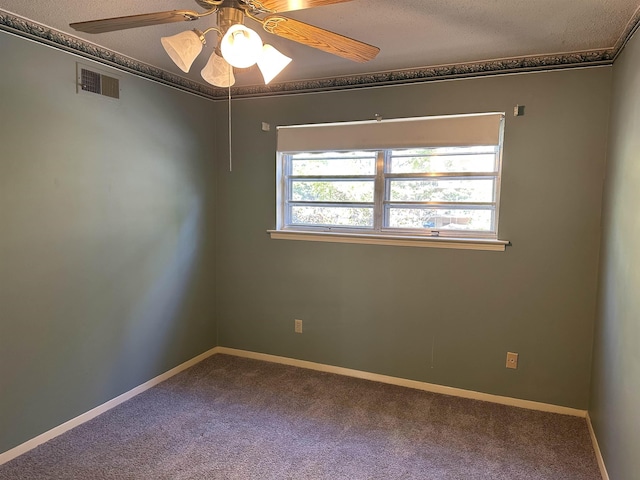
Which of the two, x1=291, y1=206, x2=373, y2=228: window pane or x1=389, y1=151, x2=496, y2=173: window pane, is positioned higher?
x1=389, y1=151, x2=496, y2=173: window pane

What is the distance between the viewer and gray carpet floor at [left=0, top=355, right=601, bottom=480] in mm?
2271

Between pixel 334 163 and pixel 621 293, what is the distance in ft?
6.92

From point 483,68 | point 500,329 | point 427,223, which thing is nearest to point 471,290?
point 500,329

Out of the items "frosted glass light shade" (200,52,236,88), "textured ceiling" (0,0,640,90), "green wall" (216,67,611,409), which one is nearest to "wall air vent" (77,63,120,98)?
"textured ceiling" (0,0,640,90)

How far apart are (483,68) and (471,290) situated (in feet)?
4.88

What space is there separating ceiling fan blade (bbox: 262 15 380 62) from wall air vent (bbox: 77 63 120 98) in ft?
5.06

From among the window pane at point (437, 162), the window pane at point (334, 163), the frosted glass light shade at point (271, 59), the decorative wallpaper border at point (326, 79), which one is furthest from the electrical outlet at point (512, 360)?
the frosted glass light shade at point (271, 59)

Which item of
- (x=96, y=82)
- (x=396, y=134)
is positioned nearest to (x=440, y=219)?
(x=396, y=134)

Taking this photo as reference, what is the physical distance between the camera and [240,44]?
1.42 m

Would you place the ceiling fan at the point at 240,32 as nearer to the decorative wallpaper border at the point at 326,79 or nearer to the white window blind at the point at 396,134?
the decorative wallpaper border at the point at 326,79

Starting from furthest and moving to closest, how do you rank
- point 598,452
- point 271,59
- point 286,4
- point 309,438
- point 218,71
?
1. point 309,438
2. point 598,452
3. point 218,71
4. point 271,59
5. point 286,4

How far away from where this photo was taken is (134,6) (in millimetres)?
2049

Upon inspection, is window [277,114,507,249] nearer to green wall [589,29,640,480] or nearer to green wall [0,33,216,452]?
green wall [589,29,640,480]

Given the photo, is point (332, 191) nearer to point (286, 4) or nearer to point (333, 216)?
point (333, 216)
